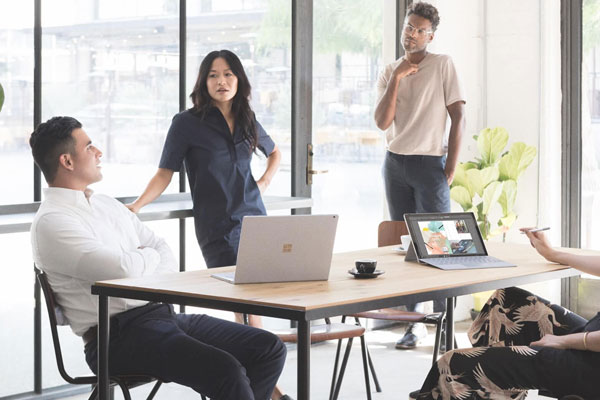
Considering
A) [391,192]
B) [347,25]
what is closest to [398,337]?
[391,192]

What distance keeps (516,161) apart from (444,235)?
2510mm

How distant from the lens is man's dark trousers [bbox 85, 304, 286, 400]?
296 centimetres

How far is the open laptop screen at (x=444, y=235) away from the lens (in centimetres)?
345

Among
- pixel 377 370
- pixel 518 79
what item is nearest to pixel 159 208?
pixel 377 370

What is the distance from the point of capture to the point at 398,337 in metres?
5.70

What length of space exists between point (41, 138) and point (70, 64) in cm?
128

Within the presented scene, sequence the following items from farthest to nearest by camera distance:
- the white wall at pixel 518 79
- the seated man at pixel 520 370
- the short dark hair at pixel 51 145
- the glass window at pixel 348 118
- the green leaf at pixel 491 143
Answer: the white wall at pixel 518 79 < the green leaf at pixel 491 143 < the glass window at pixel 348 118 < the short dark hair at pixel 51 145 < the seated man at pixel 520 370

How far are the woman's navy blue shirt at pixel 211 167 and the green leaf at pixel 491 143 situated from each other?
199 centimetres

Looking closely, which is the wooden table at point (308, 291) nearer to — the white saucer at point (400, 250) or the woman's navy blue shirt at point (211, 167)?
the white saucer at point (400, 250)

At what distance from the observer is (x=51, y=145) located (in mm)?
3203

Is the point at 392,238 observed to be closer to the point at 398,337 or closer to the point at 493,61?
the point at 398,337

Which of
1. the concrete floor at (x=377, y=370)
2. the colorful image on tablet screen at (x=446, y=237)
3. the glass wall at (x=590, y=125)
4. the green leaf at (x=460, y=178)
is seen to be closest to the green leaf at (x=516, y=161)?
the green leaf at (x=460, y=178)

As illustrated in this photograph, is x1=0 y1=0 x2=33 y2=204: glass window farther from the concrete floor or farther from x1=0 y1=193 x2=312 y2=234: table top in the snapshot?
the concrete floor

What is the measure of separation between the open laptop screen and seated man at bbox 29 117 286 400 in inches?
24.7
